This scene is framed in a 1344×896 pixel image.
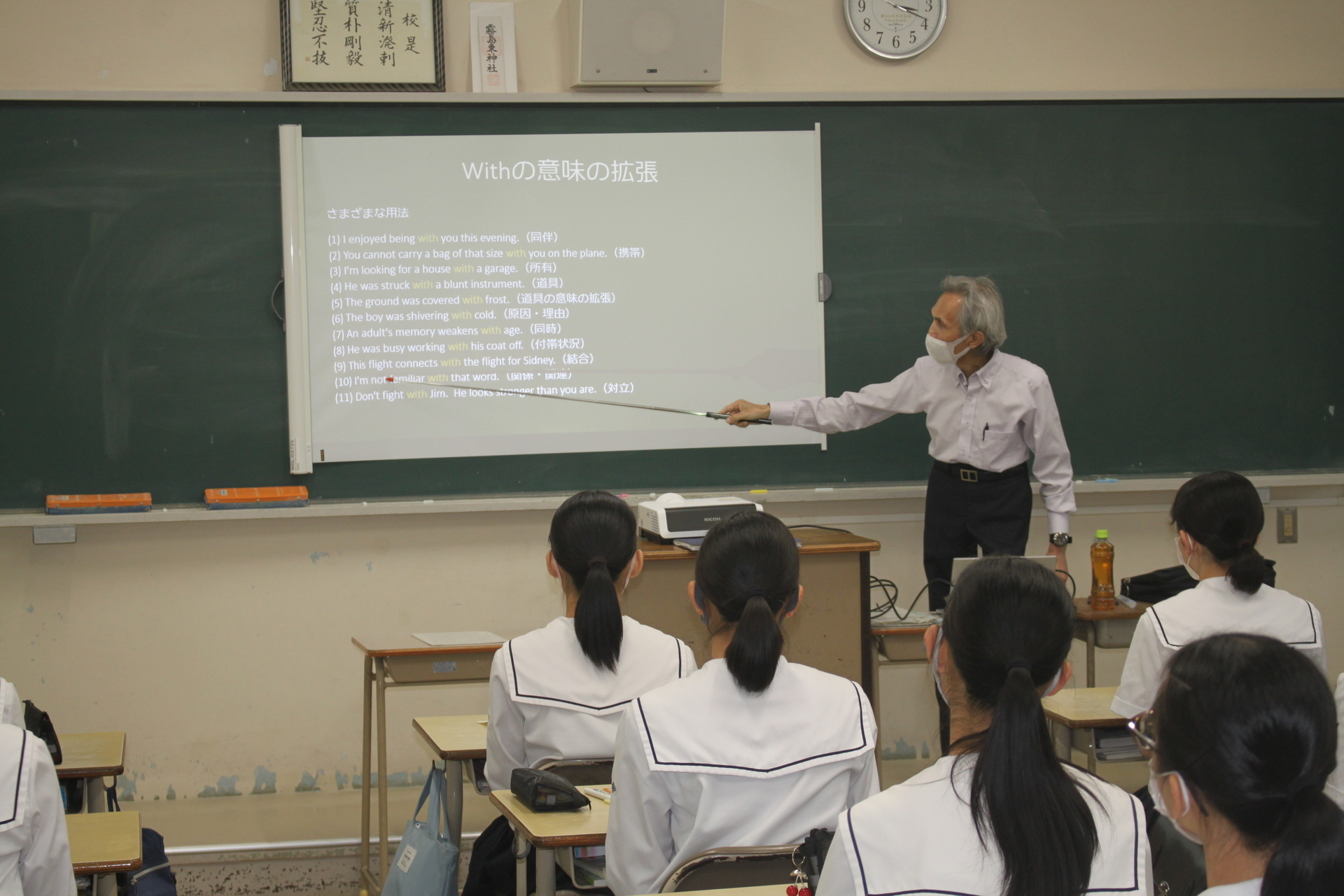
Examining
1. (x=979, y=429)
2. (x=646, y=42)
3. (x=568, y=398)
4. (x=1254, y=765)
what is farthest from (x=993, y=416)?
(x=1254, y=765)

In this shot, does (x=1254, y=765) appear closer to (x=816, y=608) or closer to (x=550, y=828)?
(x=550, y=828)

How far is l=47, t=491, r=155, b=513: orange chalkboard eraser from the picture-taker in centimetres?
369

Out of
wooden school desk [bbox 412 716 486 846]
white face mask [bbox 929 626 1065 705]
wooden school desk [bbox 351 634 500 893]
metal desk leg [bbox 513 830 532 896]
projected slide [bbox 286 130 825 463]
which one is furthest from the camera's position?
projected slide [bbox 286 130 825 463]

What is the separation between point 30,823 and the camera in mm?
1450

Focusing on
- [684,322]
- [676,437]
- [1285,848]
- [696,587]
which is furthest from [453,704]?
[1285,848]

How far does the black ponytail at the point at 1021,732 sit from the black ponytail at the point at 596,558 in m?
0.85

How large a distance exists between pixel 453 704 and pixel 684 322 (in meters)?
1.63

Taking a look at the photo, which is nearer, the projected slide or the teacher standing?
the teacher standing

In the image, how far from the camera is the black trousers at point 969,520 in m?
3.58

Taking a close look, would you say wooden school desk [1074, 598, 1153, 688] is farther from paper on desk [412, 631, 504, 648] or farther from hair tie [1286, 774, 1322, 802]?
hair tie [1286, 774, 1322, 802]

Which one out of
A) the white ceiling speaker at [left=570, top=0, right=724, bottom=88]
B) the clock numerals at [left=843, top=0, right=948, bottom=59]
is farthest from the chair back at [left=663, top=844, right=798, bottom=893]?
the clock numerals at [left=843, top=0, right=948, bottom=59]

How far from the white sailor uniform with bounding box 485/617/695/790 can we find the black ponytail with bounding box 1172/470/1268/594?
1.17 m

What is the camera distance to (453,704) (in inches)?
159

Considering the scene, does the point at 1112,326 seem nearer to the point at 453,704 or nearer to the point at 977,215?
the point at 977,215
